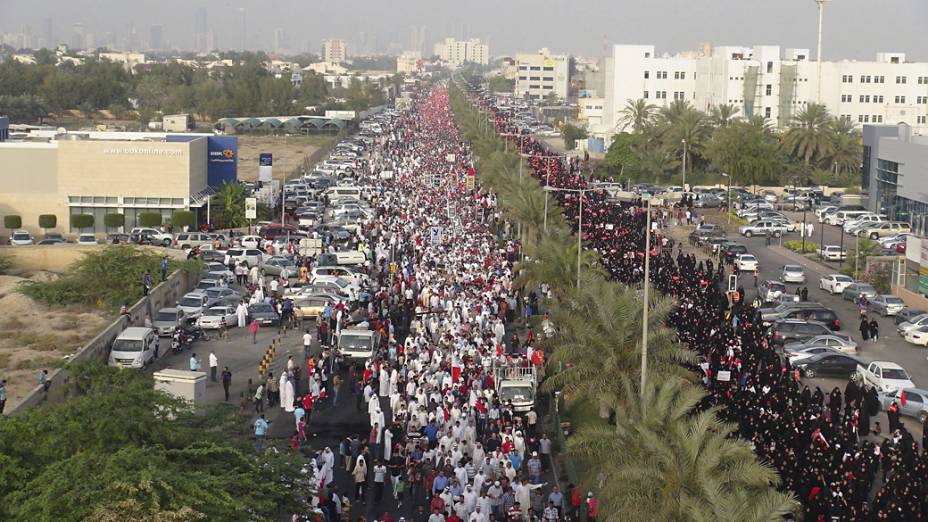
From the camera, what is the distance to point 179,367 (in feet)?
101

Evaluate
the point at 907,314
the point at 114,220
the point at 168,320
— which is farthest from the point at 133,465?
the point at 114,220

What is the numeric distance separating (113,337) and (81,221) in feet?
77.6

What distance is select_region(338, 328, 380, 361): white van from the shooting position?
30.1 metres

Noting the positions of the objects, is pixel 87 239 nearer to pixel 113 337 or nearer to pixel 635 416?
pixel 113 337

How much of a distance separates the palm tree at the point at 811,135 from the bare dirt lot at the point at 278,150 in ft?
101

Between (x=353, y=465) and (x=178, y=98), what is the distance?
433ft

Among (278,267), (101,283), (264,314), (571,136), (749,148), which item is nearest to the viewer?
(264,314)

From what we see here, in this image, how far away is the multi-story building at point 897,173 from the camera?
181 feet

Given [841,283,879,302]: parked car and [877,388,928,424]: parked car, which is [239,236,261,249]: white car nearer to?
[841,283,879,302]: parked car

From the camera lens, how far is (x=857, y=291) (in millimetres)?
40969

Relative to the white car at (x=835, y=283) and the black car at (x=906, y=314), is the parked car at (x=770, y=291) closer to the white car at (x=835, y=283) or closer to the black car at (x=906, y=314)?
the white car at (x=835, y=283)

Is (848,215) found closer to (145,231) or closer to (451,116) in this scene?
(145,231)

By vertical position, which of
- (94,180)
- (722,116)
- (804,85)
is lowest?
(94,180)

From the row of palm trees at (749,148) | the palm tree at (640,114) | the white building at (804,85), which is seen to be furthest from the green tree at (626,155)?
the white building at (804,85)
